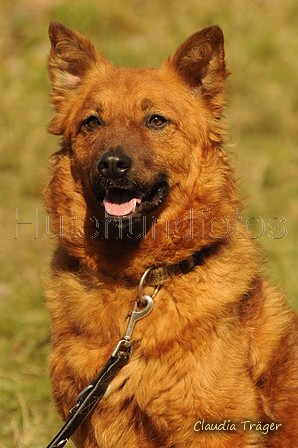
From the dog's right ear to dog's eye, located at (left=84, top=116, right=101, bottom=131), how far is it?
45 centimetres

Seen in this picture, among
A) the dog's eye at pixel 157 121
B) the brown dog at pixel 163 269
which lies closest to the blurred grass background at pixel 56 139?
the brown dog at pixel 163 269

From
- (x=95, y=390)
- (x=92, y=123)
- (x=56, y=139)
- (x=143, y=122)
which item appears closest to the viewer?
(x=95, y=390)

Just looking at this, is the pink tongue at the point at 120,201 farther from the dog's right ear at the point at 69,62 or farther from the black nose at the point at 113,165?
the dog's right ear at the point at 69,62

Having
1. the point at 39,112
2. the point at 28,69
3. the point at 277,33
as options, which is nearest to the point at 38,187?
the point at 39,112

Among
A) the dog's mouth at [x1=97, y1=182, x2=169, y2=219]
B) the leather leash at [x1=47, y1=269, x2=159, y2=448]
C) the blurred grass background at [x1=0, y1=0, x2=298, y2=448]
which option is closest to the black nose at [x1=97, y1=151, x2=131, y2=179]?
the dog's mouth at [x1=97, y1=182, x2=169, y2=219]

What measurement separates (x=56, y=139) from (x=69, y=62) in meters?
5.26

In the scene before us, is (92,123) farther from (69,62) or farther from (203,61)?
(203,61)

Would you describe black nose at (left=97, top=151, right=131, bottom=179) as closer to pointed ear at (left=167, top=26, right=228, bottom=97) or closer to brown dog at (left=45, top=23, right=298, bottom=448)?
brown dog at (left=45, top=23, right=298, bottom=448)

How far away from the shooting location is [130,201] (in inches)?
141

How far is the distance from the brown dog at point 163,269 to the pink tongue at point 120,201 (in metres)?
0.01

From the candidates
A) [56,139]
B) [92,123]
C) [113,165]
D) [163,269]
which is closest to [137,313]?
[163,269]

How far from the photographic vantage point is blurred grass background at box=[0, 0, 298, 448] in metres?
5.56

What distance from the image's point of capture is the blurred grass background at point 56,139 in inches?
219

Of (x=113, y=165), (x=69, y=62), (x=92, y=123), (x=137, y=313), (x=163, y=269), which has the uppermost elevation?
(x=69, y=62)
